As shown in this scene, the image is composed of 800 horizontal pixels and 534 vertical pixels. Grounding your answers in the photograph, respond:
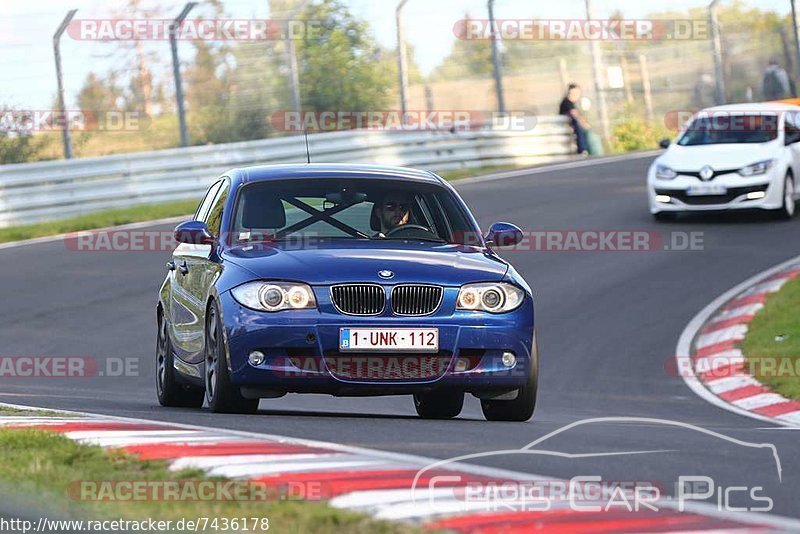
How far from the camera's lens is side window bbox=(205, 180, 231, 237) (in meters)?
9.90

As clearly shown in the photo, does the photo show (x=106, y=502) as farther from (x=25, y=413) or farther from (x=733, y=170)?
(x=733, y=170)

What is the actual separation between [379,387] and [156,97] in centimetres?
1934

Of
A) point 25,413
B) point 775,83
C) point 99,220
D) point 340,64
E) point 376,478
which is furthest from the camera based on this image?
point 775,83

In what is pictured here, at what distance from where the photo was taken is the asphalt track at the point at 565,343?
24.2 ft

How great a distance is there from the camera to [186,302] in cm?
998

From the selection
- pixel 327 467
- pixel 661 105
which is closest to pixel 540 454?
pixel 327 467

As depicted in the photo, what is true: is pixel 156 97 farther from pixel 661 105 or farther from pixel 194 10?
pixel 661 105

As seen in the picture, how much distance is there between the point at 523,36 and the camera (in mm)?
35000

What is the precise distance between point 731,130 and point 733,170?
1545 mm

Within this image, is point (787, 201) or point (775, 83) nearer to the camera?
point (787, 201)

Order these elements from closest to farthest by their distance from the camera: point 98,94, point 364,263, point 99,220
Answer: point 364,263 → point 99,220 → point 98,94

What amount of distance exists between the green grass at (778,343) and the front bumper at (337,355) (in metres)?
4.27

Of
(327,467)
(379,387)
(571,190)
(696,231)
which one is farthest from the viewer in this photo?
(571,190)

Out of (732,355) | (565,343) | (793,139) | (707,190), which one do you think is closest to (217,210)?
(565,343)
